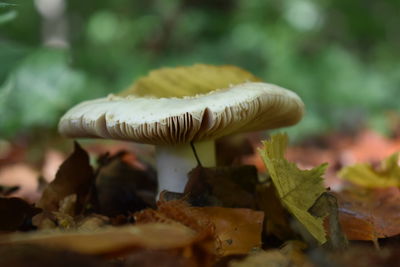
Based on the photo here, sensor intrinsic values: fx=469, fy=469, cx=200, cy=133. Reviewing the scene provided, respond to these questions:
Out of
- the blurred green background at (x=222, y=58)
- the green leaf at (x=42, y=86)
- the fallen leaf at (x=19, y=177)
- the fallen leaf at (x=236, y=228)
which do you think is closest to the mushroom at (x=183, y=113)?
the fallen leaf at (x=236, y=228)

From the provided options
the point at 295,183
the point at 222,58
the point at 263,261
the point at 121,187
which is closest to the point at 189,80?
the point at 121,187

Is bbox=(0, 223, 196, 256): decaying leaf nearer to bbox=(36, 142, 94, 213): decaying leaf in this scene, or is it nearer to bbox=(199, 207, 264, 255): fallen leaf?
bbox=(199, 207, 264, 255): fallen leaf

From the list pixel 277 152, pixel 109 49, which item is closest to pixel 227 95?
pixel 277 152

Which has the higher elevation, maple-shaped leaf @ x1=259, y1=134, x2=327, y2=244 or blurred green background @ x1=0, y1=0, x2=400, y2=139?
blurred green background @ x1=0, y1=0, x2=400, y2=139

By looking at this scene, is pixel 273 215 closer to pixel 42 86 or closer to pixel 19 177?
pixel 19 177

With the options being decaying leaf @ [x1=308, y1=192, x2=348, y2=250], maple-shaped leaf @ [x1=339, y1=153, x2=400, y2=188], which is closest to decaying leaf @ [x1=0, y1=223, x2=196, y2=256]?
decaying leaf @ [x1=308, y1=192, x2=348, y2=250]

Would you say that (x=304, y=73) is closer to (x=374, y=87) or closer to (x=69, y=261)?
(x=374, y=87)
